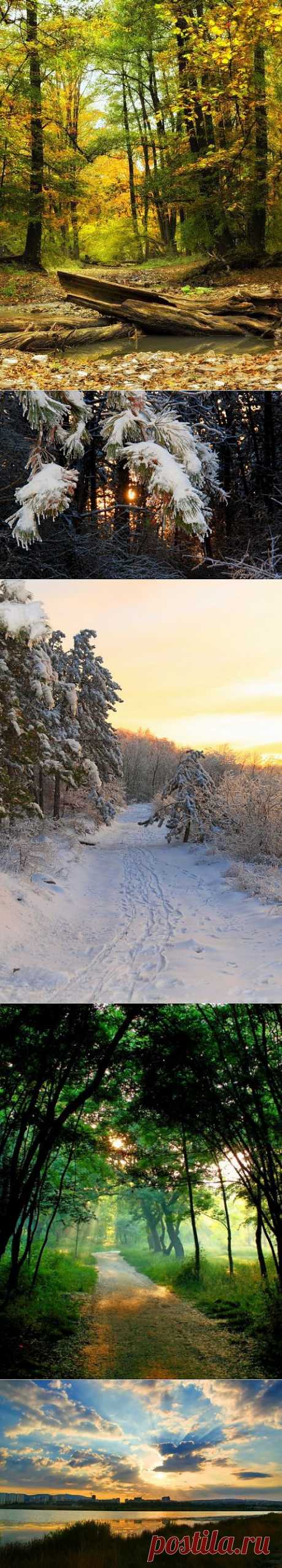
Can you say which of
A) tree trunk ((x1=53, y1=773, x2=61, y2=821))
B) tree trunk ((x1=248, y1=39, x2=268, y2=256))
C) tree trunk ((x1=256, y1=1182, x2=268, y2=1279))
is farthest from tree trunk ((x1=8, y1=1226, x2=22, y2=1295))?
tree trunk ((x1=248, y1=39, x2=268, y2=256))

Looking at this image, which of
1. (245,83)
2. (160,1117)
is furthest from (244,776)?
(245,83)

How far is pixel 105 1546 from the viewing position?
324 cm

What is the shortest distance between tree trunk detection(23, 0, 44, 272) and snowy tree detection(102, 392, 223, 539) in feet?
3.96

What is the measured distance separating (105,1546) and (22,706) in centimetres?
309

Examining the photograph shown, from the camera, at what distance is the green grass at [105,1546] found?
3.22m

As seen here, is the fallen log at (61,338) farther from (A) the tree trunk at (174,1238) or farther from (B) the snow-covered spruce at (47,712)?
(A) the tree trunk at (174,1238)

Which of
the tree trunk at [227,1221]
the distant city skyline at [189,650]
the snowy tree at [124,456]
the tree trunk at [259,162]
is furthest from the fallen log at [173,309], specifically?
the tree trunk at [227,1221]

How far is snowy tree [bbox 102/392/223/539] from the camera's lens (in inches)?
122

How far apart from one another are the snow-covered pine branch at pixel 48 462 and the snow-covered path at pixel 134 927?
1.10 metres

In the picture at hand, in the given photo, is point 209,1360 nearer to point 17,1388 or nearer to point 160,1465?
point 160,1465

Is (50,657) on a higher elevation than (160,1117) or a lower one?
higher

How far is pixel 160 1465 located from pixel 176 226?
4988mm

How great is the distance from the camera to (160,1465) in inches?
133

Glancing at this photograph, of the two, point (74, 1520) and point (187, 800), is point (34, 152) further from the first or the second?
point (74, 1520)
